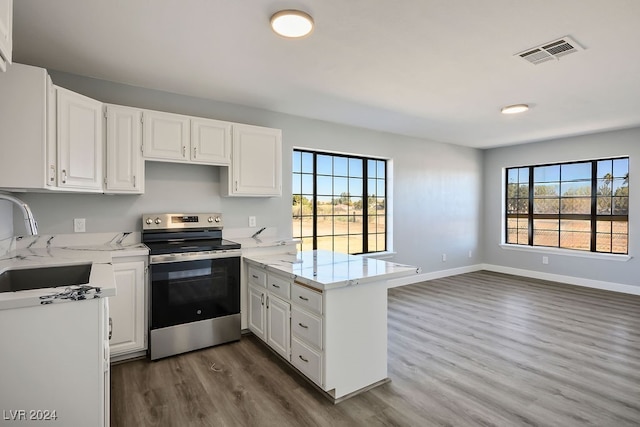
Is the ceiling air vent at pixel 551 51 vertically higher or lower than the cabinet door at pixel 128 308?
higher

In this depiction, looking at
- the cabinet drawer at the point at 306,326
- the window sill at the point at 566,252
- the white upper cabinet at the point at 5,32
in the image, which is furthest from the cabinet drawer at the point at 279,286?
the window sill at the point at 566,252

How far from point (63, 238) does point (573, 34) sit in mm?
4119

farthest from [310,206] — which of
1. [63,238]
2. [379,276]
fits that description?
[63,238]

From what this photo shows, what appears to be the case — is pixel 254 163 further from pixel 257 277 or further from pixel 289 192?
pixel 257 277

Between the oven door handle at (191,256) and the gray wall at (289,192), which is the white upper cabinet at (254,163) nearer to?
the gray wall at (289,192)

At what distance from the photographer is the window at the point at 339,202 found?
4473 mm

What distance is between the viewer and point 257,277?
3145 mm

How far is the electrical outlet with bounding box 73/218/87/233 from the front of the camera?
2.90 metres

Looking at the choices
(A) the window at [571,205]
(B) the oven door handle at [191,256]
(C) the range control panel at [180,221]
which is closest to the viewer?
(B) the oven door handle at [191,256]

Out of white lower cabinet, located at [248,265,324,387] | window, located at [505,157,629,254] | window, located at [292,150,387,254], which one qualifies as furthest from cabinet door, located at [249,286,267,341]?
window, located at [505,157,629,254]

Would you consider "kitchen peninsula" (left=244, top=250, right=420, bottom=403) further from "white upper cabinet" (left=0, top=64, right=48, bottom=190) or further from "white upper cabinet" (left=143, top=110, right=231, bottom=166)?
"white upper cabinet" (left=0, top=64, right=48, bottom=190)

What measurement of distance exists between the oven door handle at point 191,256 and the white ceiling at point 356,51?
→ 1544 millimetres

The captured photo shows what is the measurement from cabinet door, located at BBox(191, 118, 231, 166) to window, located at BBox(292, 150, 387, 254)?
1186 millimetres

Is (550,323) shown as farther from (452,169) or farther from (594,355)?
(452,169)
